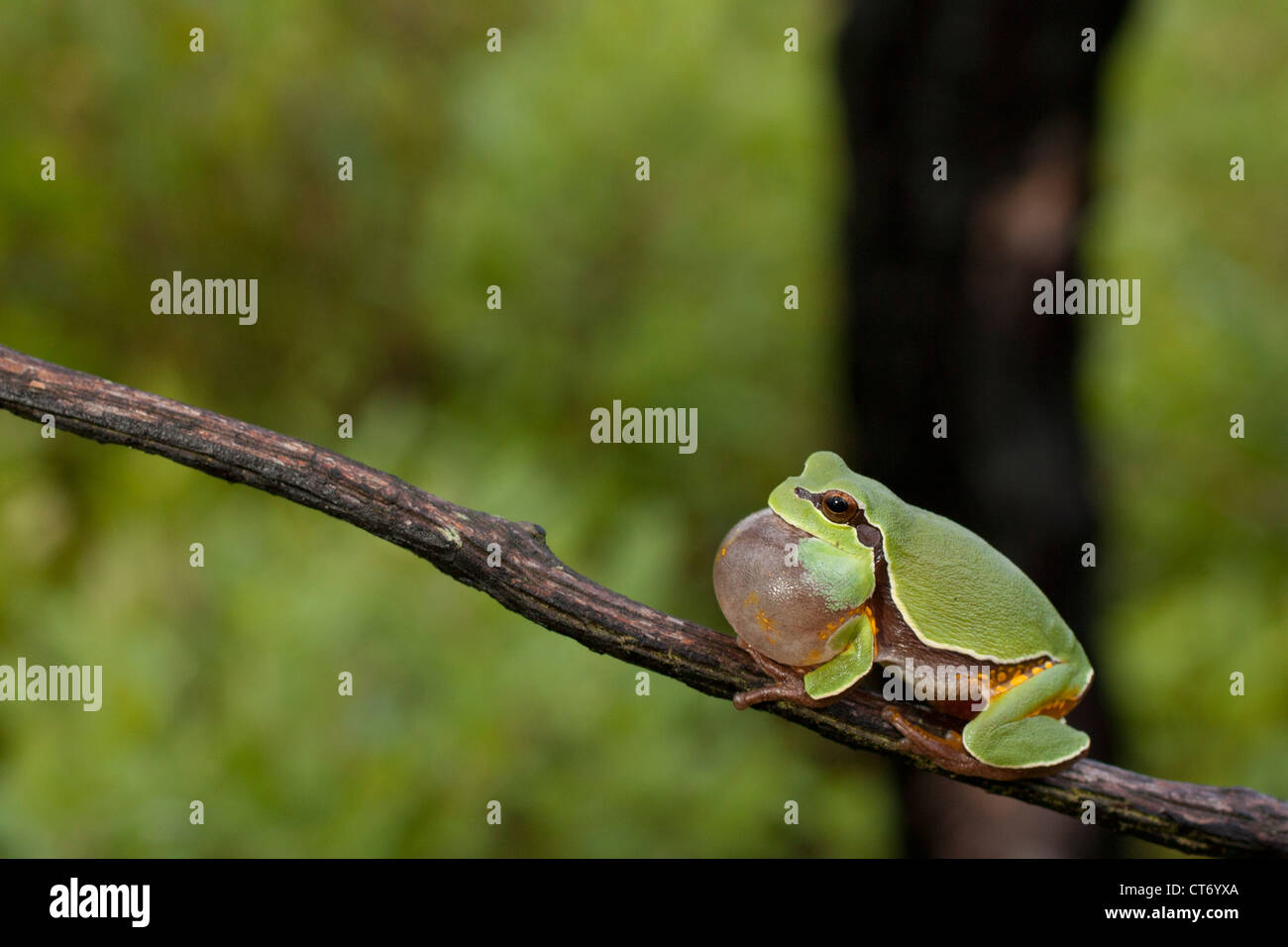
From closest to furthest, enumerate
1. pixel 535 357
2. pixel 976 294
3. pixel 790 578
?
pixel 790 578, pixel 976 294, pixel 535 357

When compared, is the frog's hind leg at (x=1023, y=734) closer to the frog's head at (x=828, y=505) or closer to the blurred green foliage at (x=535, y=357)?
the frog's head at (x=828, y=505)

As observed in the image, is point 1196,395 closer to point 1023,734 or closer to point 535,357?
point 535,357

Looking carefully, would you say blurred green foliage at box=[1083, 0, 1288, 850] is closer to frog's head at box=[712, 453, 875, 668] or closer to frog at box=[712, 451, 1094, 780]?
frog at box=[712, 451, 1094, 780]

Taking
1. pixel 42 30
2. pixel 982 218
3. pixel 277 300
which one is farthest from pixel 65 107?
pixel 982 218

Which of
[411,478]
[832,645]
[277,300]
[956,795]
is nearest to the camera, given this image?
[832,645]

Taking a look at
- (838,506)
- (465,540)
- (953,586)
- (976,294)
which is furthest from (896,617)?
(976,294)

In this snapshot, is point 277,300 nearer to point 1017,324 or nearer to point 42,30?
point 42,30

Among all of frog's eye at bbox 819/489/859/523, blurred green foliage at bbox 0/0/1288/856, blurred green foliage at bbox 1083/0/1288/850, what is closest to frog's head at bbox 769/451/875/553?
frog's eye at bbox 819/489/859/523
